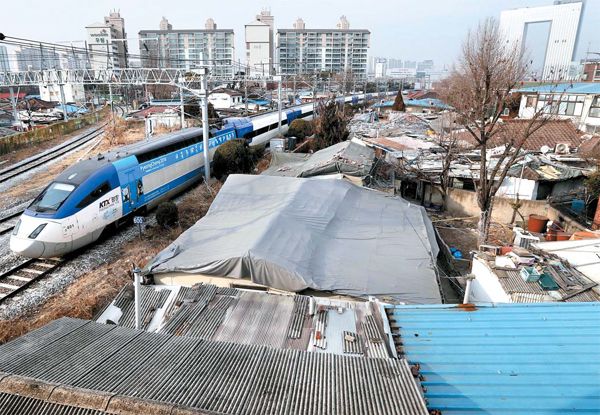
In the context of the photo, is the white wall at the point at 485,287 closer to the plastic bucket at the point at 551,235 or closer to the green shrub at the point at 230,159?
the plastic bucket at the point at 551,235

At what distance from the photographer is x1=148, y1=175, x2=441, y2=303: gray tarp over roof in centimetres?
766

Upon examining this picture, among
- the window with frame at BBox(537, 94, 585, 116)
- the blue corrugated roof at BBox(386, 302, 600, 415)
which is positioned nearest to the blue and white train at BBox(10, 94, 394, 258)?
the blue corrugated roof at BBox(386, 302, 600, 415)

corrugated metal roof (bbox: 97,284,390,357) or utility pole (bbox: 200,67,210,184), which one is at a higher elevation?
utility pole (bbox: 200,67,210,184)

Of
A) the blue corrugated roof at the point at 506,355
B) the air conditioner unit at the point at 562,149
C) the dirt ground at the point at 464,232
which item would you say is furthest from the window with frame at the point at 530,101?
the blue corrugated roof at the point at 506,355

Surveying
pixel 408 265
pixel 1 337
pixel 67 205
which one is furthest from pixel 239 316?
pixel 67 205

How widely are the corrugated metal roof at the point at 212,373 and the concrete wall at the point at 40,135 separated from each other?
80.6ft

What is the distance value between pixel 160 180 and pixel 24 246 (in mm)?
5424

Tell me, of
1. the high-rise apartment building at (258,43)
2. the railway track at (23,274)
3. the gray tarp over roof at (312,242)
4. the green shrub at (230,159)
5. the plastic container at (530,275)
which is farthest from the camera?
the high-rise apartment building at (258,43)

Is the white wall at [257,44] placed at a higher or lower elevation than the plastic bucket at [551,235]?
higher

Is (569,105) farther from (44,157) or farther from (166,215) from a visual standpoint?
(44,157)

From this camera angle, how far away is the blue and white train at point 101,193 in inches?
411

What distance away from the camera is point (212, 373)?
3492mm

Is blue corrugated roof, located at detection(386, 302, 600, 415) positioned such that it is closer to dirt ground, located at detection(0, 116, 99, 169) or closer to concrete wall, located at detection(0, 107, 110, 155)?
dirt ground, located at detection(0, 116, 99, 169)

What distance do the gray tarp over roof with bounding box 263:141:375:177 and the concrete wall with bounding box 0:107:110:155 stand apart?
1627cm
